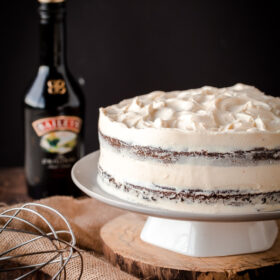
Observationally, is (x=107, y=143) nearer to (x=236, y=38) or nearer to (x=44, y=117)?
(x=44, y=117)

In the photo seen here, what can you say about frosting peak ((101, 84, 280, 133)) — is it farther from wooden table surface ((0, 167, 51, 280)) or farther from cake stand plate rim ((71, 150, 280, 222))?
wooden table surface ((0, 167, 51, 280))

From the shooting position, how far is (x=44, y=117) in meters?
1.68

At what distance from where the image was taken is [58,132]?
1.69 meters

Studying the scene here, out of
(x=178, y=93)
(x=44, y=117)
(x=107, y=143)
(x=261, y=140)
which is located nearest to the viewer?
(x=261, y=140)

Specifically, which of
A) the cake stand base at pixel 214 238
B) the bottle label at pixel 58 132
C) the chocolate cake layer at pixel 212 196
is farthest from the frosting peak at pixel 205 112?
the bottle label at pixel 58 132

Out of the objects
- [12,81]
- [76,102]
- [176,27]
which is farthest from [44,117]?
[176,27]

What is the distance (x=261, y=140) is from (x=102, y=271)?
44 centimetres

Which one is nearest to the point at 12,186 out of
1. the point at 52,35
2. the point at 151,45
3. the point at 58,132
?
the point at 58,132

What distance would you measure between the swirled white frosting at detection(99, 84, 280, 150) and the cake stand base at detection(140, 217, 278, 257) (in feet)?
0.85

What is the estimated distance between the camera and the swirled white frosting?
3.61ft

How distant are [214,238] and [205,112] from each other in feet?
1.00

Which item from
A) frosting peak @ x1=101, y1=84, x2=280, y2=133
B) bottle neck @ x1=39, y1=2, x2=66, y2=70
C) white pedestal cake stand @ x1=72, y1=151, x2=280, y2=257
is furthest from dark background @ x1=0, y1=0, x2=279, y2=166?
white pedestal cake stand @ x1=72, y1=151, x2=280, y2=257

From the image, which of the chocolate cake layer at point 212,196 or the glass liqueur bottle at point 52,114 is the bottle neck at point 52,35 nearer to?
the glass liqueur bottle at point 52,114

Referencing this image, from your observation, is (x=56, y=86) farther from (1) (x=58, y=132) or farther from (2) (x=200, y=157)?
(2) (x=200, y=157)
